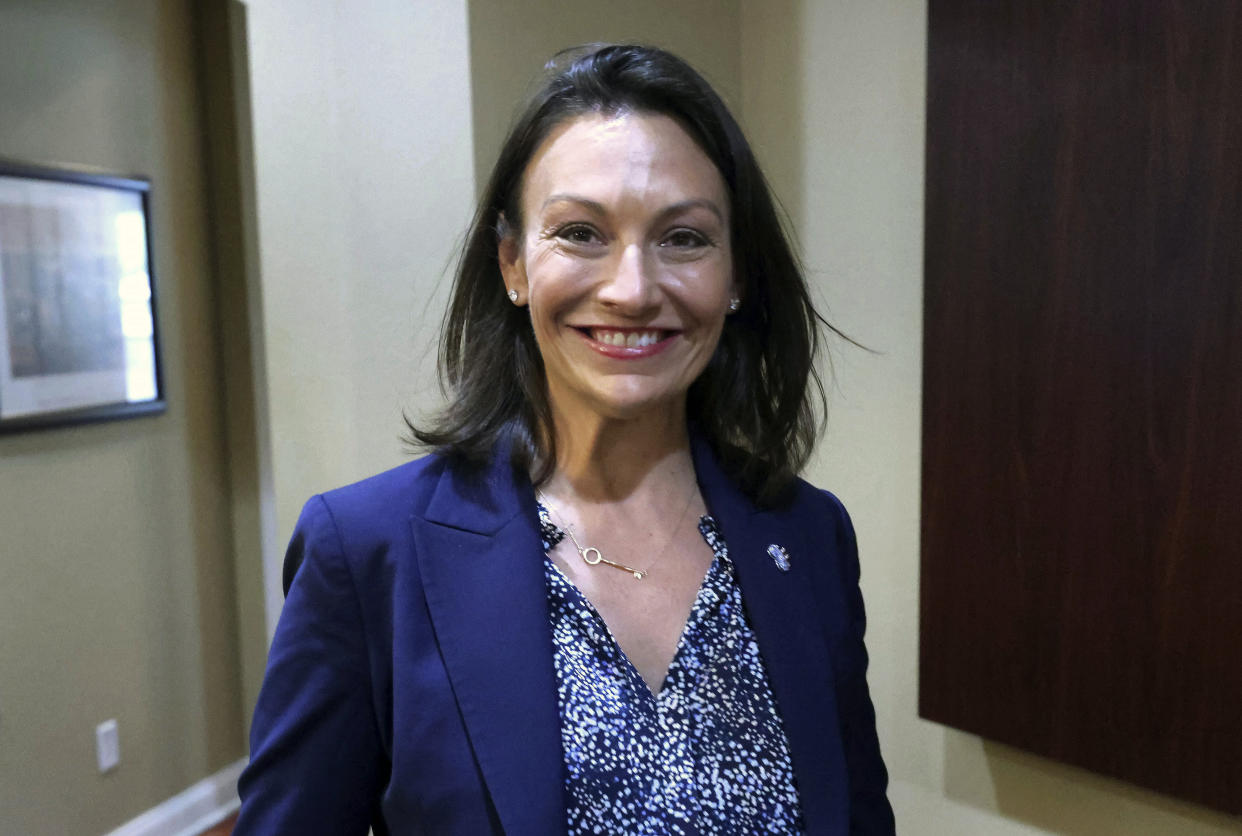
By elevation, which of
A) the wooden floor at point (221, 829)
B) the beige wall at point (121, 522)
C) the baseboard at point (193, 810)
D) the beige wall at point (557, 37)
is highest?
the beige wall at point (557, 37)

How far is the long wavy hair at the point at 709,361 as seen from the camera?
1010 mm

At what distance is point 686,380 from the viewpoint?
103cm

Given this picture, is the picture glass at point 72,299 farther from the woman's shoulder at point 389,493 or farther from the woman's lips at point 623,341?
the woman's lips at point 623,341

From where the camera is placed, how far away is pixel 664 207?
969 mm

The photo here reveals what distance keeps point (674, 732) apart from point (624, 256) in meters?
0.46

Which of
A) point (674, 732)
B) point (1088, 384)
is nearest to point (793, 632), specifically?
point (674, 732)

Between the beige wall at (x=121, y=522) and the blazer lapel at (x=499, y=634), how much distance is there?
6.11 ft

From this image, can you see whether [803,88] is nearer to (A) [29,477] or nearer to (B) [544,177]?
(B) [544,177]

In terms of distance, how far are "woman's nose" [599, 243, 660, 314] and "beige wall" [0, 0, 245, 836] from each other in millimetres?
1995

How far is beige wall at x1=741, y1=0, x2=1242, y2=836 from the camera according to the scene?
6.87 ft

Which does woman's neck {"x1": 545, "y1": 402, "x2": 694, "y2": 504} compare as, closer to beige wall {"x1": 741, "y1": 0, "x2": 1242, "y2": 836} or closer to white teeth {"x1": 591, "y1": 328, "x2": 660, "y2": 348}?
white teeth {"x1": 591, "y1": 328, "x2": 660, "y2": 348}

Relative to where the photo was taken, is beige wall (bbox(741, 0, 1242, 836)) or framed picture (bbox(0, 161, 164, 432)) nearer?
beige wall (bbox(741, 0, 1242, 836))

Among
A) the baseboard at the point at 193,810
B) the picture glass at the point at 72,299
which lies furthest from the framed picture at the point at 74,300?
the baseboard at the point at 193,810

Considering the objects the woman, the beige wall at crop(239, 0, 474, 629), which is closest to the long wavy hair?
the woman
